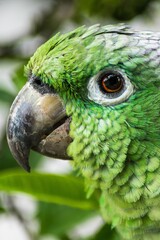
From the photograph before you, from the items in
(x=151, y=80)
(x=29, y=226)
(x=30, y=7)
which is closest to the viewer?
(x=151, y=80)

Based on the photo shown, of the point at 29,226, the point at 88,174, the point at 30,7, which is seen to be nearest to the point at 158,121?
the point at 88,174

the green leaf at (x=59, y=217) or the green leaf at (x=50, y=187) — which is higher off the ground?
the green leaf at (x=50, y=187)

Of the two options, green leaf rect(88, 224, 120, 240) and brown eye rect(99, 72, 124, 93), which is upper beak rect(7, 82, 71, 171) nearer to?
brown eye rect(99, 72, 124, 93)

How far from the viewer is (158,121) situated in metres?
1.63

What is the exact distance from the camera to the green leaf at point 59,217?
215 cm

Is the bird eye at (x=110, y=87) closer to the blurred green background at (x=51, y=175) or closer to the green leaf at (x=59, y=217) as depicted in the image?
the blurred green background at (x=51, y=175)

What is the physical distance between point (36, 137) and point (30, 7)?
223 cm

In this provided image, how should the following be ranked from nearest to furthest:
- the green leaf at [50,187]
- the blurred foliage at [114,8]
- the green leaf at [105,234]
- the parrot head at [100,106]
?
1. the parrot head at [100,106]
2. the green leaf at [50,187]
3. the green leaf at [105,234]
4. the blurred foliage at [114,8]

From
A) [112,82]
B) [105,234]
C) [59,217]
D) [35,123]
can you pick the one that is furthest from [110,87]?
[59,217]

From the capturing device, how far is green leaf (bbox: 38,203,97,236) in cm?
215

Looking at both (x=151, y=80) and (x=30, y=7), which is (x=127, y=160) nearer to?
(x=151, y=80)

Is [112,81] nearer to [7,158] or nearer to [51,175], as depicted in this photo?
[51,175]

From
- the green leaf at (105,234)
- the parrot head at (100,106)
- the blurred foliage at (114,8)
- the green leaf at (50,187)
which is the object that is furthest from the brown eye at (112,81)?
the blurred foliage at (114,8)

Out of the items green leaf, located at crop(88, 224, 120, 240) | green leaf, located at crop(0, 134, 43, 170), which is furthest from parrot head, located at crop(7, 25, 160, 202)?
green leaf, located at crop(0, 134, 43, 170)
